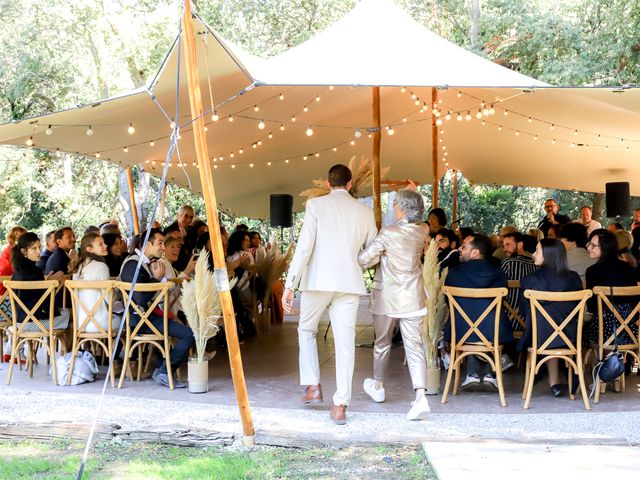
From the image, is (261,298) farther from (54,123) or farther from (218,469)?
(218,469)

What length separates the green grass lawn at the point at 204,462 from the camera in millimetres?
3986

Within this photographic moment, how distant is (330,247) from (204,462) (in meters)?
1.50

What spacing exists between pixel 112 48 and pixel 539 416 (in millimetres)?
9367

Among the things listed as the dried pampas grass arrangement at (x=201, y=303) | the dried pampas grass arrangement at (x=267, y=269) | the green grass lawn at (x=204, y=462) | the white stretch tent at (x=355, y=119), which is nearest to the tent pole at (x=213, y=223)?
the green grass lawn at (x=204, y=462)

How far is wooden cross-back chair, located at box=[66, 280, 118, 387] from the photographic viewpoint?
570 centimetres

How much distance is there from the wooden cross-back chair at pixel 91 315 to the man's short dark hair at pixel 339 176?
1.80 metres

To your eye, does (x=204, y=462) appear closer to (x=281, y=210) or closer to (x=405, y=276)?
(x=405, y=276)

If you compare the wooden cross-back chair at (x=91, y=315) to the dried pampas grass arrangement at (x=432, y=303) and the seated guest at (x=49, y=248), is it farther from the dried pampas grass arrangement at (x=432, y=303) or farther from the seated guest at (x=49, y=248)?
the dried pampas grass arrangement at (x=432, y=303)

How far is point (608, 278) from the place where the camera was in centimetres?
556

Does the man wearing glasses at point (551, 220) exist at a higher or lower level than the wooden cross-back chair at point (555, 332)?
higher

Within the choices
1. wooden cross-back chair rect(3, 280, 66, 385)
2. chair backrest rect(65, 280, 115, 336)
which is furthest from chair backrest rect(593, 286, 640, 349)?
wooden cross-back chair rect(3, 280, 66, 385)

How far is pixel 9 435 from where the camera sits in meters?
4.74

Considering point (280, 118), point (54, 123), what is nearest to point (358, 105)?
point (280, 118)

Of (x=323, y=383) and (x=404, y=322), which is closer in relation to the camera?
(x=404, y=322)
